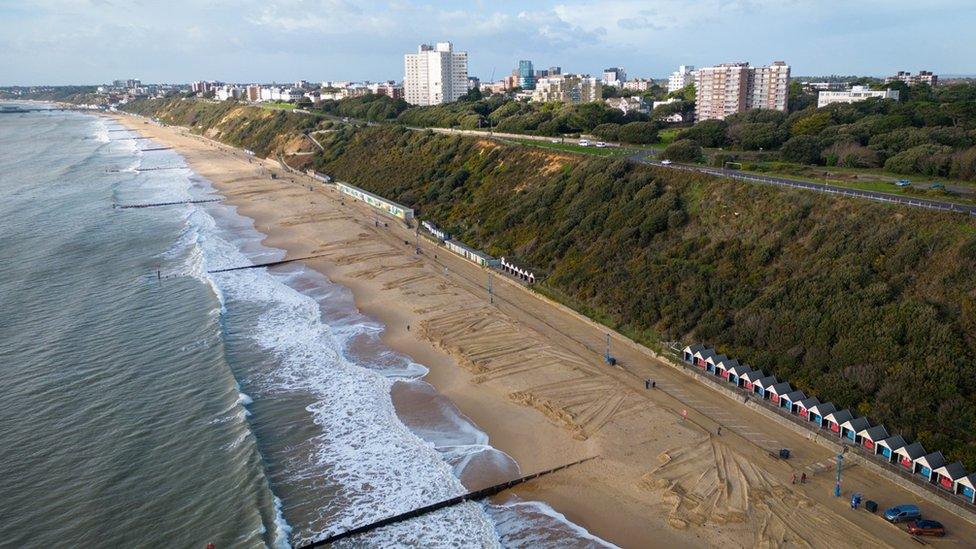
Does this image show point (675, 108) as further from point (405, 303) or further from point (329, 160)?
point (405, 303)

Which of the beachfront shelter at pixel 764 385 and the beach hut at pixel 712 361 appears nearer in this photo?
the beachfront shelter at pixel 764 385

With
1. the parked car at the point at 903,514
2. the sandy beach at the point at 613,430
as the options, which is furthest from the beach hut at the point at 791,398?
the parked car at the point at 903,514

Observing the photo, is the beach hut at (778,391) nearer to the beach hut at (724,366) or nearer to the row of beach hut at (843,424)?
the row of beach hut at (843,424)

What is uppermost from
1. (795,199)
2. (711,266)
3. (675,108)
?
(675,108)

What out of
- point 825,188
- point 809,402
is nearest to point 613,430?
point 809,402

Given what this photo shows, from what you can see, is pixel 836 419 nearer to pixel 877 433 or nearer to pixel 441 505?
pixel 877 433

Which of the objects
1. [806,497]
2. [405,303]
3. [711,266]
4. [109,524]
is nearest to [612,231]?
[711,266]
